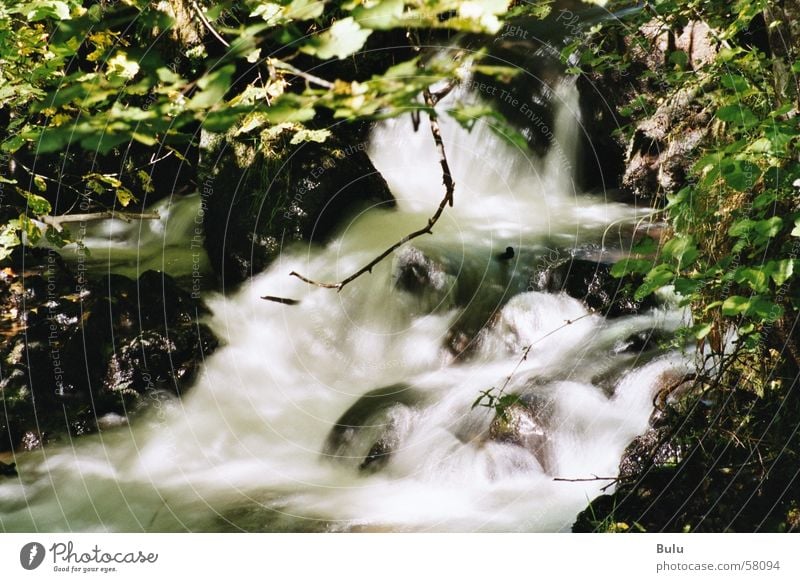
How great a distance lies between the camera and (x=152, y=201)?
289 cm

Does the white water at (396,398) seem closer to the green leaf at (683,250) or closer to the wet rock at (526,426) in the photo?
the wet rock at (526,426)

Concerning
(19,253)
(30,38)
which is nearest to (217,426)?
(19,253)

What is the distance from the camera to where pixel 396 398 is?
2.21 metres

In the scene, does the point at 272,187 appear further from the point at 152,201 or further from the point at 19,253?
the point at 19,253

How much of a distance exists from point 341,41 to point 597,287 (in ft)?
5.41

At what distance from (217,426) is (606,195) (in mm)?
1705

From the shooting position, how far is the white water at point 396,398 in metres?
1.97

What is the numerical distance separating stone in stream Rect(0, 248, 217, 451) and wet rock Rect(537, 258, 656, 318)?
1278 millimetres

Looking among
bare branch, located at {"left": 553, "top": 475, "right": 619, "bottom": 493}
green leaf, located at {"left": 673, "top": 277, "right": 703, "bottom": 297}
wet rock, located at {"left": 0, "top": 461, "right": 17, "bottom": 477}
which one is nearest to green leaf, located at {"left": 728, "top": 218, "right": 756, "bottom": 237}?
green leaf, located at {"left": 673, "top": 277, "right": 703, "bottom": 297}

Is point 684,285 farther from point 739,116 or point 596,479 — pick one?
point 596,479

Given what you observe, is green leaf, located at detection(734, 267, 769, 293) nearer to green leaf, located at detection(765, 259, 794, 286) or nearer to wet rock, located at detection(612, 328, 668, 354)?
green leaf, located at detection(765, 259, 794, 286)

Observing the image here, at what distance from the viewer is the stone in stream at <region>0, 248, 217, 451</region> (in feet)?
7.24
